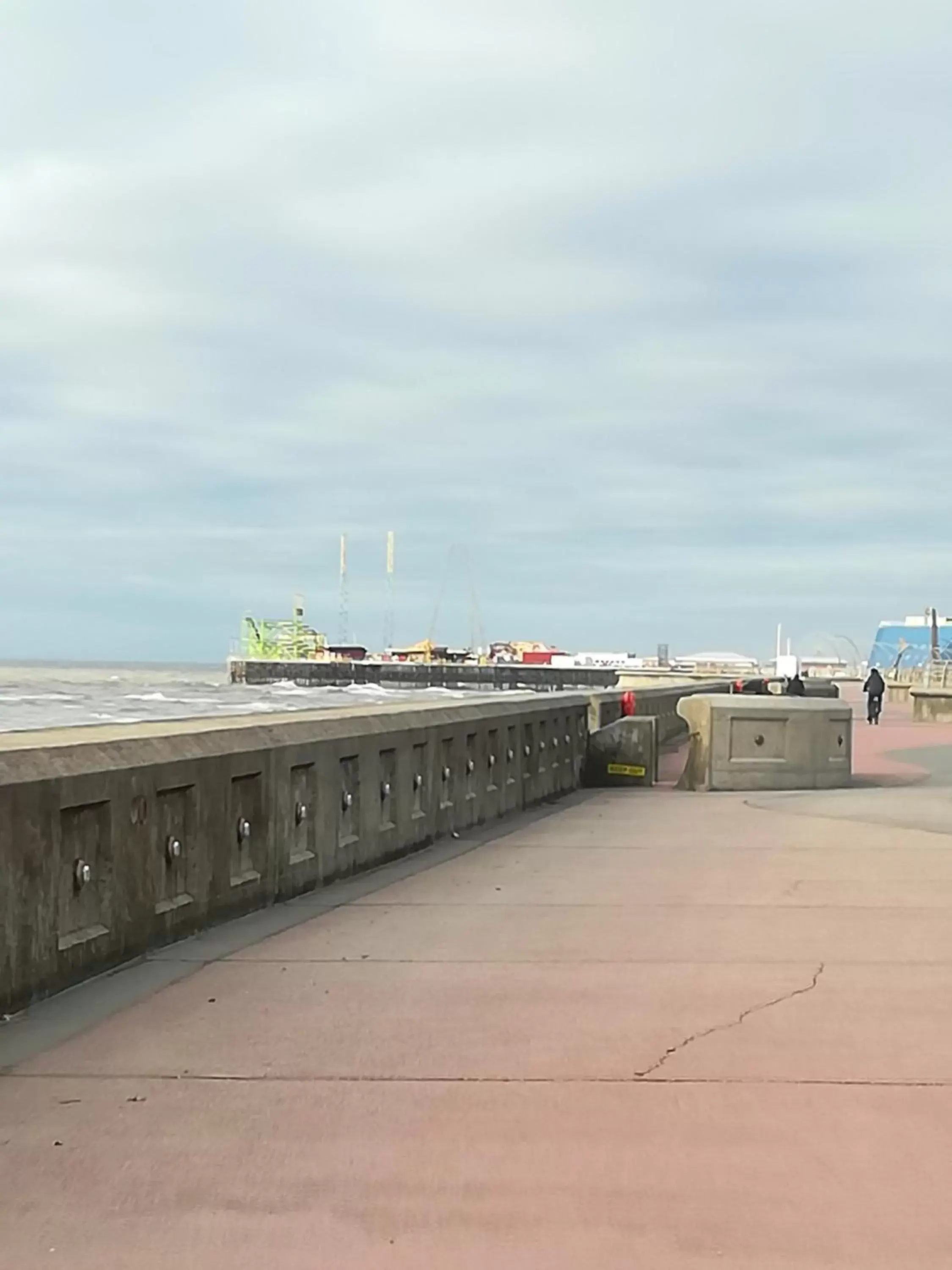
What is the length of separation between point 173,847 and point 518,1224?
165 inches

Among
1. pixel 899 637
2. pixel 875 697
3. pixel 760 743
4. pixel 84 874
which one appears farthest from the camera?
pixel 899 637

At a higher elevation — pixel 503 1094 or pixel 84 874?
pixel 84 874

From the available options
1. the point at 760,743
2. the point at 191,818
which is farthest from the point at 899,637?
the point at 191,818

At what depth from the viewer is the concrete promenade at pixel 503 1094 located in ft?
14.0

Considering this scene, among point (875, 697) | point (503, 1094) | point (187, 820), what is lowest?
point (503, 1094)

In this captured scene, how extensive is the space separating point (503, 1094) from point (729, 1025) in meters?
1.42

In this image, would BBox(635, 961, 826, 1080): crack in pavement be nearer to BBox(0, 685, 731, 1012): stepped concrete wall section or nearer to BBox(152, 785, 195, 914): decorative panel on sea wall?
BBox(0, 685, 731, 1012): stepped concrete wall section

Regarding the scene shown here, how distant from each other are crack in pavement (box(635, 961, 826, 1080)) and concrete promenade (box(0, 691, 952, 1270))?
20mm

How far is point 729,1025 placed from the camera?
6.62 meters

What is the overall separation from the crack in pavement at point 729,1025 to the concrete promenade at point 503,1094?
0.02m

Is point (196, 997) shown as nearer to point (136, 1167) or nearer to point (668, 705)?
point (136, 1167)

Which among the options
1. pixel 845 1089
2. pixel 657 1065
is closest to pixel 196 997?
pixel 657 1065

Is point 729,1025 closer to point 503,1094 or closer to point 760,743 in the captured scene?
point 503,1094

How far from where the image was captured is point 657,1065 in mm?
5977
